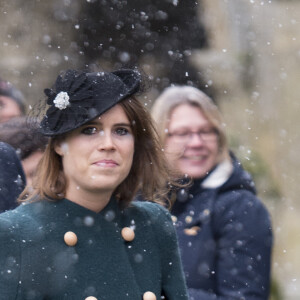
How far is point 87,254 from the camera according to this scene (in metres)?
2.75

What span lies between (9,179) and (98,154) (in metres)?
1.01

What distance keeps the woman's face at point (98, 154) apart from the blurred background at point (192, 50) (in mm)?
5651

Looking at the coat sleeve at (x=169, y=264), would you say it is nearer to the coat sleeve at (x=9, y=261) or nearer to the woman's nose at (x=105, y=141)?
the woman's nose at (x=105, y=141)

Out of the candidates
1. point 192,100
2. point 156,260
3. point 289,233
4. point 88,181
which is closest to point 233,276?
point 192,100

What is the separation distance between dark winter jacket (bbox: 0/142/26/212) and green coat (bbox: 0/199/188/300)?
0.78 meters

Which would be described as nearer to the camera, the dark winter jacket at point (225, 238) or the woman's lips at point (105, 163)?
the woman's lips at point (105, 163)

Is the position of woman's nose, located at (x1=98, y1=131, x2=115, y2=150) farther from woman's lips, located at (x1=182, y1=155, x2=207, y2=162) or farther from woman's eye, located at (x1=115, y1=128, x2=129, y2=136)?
woman's lips, located at (x1=182, y1=155, x2=207, y2=162)

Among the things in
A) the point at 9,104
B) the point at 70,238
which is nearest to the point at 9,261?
the point at 70,238

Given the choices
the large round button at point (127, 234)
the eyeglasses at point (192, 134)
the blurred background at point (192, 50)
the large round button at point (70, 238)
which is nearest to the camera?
Answer: the large round button at point (70, 238)

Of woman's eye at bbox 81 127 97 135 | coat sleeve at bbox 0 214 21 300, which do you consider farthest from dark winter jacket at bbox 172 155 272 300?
coat sleeve at bbox 0 214 21 300

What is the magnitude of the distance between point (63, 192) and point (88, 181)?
108 mm

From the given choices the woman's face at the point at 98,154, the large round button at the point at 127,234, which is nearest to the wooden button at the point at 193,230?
the large round button at the point at 127,234

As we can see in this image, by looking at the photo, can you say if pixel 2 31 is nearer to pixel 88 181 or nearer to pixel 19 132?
pixel 19 132

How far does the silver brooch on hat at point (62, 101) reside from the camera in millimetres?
2766
